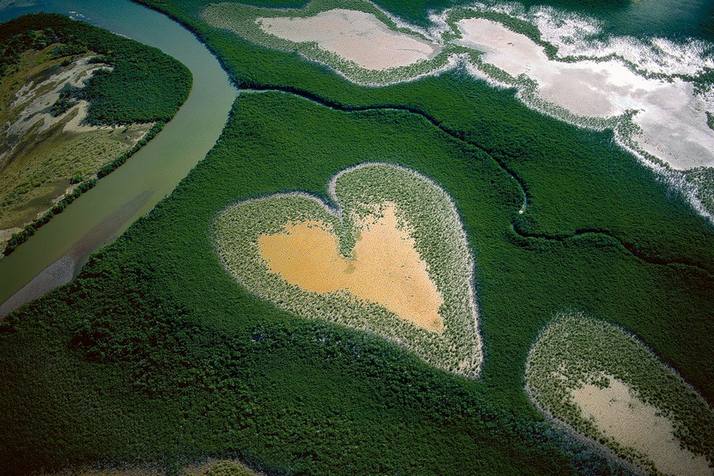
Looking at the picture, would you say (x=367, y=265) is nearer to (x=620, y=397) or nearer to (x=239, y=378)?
(x=239, y=378)

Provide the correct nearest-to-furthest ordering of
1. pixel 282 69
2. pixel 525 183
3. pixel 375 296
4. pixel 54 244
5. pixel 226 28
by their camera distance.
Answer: pixel 375 296 → pixel 54 244 → pixel 525 183 → pixel 282 69 → pixel 226 28

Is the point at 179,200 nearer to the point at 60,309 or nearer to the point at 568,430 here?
the point at 60,309

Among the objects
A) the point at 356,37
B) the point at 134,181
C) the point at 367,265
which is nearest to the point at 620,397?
the point at 367,265

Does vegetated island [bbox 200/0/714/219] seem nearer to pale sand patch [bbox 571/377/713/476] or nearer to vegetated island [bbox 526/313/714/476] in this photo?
vegetated island [bbox 526/313/714/476]

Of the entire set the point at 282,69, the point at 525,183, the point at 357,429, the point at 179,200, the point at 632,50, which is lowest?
the point at 357,429

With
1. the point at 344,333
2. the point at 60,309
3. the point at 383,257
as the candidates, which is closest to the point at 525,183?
the point at 383,257

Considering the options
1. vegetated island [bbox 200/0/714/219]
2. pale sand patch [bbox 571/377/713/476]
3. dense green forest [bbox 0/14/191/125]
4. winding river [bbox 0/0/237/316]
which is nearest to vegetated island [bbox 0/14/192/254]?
dense green forest [bbox 0/14/191/125]

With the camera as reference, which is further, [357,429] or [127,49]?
[127,49]
